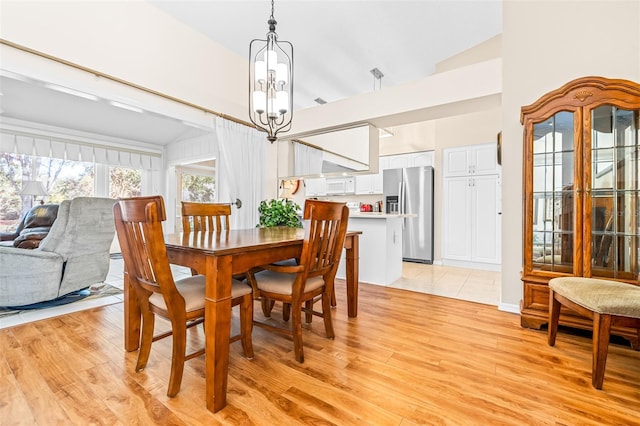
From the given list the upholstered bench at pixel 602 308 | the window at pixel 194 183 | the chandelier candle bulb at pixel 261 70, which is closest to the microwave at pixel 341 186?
the window at pixel 194 183

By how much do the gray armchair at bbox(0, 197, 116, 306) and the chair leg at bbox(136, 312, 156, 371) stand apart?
171cm

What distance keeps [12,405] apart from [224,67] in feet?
12.2

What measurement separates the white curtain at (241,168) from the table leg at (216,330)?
8.66 feet

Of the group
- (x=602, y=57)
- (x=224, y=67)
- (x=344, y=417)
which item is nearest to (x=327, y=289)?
(x=344, y=417)

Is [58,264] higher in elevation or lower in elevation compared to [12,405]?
higher

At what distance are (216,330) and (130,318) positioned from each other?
3.03ft

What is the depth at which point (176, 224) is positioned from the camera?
235 inches

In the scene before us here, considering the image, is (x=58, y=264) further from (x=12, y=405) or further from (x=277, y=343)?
(x=277, y=343)

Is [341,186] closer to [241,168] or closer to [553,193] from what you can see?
[241,168]

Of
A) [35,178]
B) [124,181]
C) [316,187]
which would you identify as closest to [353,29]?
[316,187]

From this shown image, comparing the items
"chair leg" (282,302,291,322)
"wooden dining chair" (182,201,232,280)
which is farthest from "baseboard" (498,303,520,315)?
"wooden dining chair" (182,201,232,280)

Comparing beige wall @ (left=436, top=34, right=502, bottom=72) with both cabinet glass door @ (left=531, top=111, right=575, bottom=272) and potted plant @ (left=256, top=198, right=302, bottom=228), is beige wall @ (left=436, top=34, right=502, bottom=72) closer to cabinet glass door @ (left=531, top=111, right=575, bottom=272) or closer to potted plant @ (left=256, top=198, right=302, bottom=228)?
cabinet glass door @ (left=531, top=111, right=575, bottom=272)

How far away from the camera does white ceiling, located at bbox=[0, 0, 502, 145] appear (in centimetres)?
306

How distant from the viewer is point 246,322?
1.74 metres
